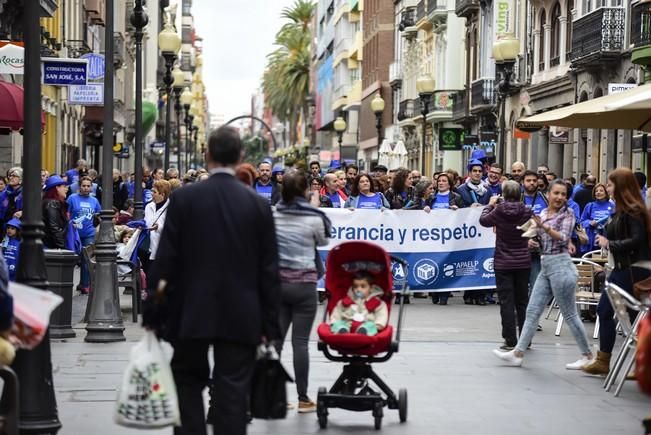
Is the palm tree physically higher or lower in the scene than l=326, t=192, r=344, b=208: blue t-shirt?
higher

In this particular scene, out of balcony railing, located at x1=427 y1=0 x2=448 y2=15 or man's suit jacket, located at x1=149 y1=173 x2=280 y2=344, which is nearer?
man's suit jacket, located at x1=149 y1=173 x2=280 y2=344

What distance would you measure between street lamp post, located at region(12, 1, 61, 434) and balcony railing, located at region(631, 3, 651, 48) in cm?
2273

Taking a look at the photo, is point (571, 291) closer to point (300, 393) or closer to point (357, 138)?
point (300, 393)

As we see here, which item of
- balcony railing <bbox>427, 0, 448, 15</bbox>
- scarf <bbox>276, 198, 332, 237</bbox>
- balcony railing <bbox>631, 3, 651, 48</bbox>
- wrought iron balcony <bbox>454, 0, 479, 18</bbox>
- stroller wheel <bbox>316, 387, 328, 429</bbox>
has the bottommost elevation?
stroller wheel <bbox>316, 387, 328, 429</bbox>

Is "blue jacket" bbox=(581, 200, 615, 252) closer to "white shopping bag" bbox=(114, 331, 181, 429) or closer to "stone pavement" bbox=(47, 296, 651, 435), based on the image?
"stone pavement" bbox=(47, 296, 651, 435)

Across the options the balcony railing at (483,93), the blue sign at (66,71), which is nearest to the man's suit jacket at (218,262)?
the blue sign at (66,71)

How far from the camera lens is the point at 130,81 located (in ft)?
238

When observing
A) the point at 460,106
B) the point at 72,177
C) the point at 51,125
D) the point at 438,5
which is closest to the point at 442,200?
the point at 72,177

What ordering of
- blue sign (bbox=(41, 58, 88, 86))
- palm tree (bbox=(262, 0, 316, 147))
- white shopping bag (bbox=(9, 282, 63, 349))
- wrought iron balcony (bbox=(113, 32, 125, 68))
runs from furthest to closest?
palm tree (bbox=(262, 0, 316, 147)), wrought iron balcony (bbox=(113, 32, 125, 68)), blue sign (bbox=(41, 58, 88, 86)), white shopping bag (bbox=(9, 282, 63, 349))

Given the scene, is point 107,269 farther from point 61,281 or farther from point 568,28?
point 568,28

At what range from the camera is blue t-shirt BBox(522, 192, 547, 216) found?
18156mm

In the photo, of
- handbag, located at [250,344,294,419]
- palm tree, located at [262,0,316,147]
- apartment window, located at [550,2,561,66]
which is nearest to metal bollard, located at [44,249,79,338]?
handbag, located at [250,344,294,419]

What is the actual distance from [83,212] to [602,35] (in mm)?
17469

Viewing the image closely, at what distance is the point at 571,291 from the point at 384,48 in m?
68.6
